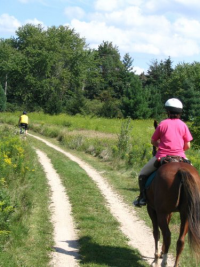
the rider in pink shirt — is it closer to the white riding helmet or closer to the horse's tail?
the white riding helmet

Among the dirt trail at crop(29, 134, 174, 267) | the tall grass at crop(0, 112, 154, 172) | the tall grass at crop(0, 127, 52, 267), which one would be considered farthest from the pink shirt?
the tall grass at crop(0, 112, 154, 172)

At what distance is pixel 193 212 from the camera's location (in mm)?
5934

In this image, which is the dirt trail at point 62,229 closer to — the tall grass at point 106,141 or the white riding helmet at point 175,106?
the white riding helmet at point 175,106

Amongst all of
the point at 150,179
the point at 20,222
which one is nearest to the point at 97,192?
the point at 20,222

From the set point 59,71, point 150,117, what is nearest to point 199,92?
point 150,117

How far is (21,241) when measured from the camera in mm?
7812

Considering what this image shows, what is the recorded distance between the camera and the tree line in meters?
61.2

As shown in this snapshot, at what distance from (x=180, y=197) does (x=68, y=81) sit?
72281 mm

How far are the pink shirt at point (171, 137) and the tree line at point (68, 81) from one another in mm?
52486

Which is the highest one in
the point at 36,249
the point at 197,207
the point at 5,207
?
the point at 197,207

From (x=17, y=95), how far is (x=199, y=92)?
1332 inches

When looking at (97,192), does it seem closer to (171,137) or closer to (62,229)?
(62,229)

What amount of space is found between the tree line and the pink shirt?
172 ft

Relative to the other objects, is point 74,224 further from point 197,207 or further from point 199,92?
point 199,92
